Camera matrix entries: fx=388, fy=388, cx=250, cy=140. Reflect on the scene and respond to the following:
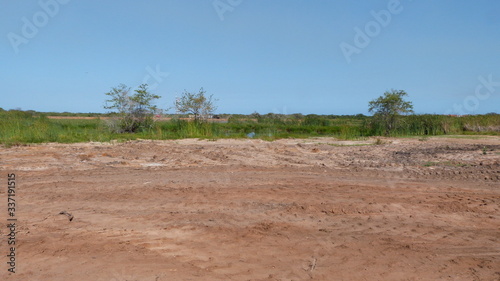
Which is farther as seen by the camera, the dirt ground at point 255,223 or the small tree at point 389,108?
the small tree at point 389,108

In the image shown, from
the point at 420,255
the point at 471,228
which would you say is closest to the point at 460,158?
the point at 471,228

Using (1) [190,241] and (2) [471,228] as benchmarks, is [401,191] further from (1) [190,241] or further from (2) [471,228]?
(1) [190,241]

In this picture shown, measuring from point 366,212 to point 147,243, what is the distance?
11.3ft

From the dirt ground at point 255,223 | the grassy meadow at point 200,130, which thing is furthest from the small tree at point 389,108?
the dirt ground at point 255,223

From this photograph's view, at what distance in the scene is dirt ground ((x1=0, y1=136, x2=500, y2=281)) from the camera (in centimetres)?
425

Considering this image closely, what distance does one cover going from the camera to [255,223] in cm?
566

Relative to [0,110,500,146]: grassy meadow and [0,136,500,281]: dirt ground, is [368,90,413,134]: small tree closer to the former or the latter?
[0,110,500,146]: grassy meadow

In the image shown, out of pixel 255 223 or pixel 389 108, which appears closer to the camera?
pixel 255 223

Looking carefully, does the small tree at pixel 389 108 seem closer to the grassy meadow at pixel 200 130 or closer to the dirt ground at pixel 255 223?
the grassy meadow at pixel 200 130

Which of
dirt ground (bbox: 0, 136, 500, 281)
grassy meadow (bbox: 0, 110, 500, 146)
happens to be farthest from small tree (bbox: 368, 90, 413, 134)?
dirt ground (bbox: 0, 136, 500, 281)

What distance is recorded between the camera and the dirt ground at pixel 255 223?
4254mm

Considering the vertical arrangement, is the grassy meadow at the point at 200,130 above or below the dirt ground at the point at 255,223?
above

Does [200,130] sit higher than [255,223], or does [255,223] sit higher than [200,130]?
[200,130]

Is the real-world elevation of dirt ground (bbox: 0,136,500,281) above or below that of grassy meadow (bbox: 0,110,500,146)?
below
